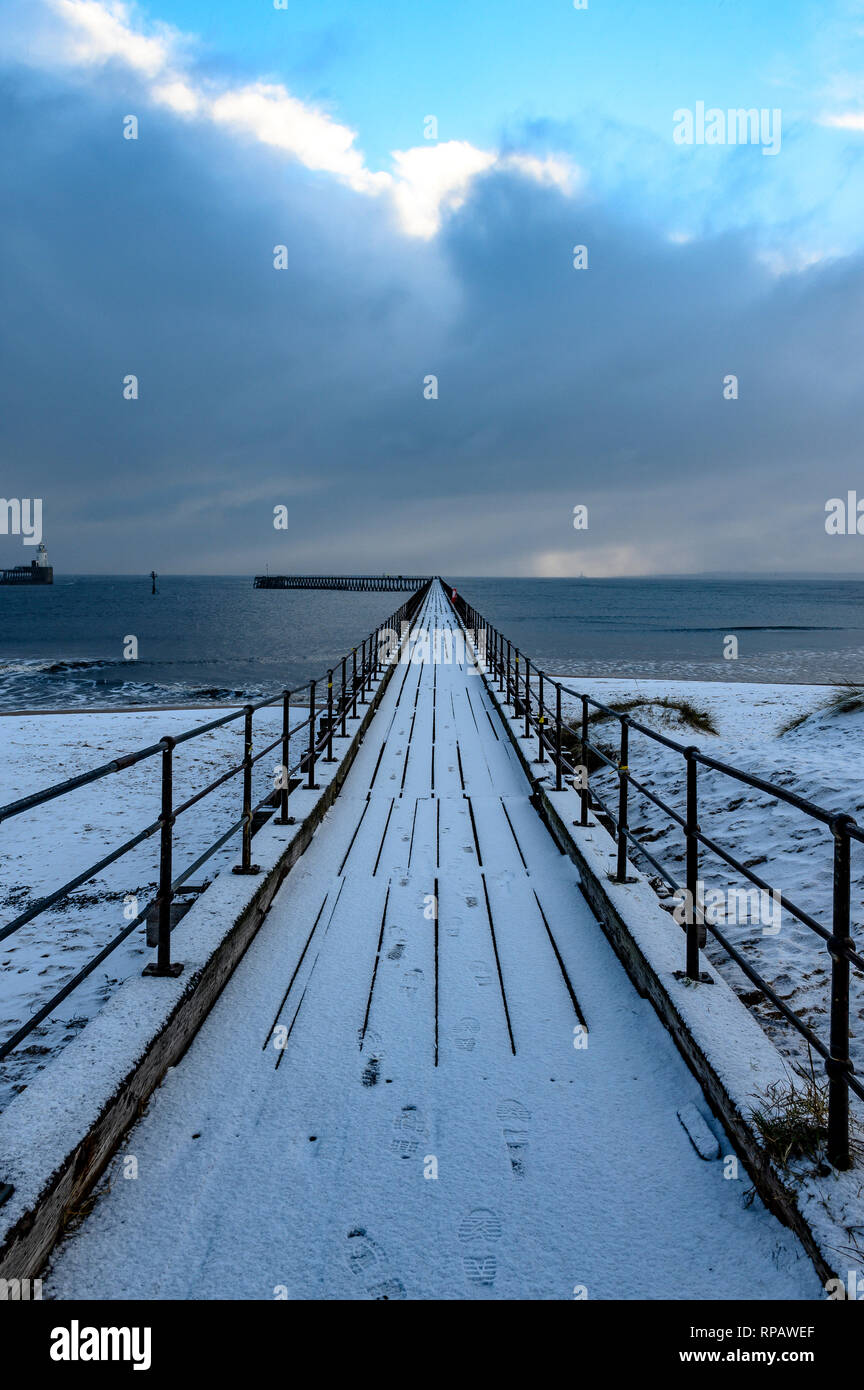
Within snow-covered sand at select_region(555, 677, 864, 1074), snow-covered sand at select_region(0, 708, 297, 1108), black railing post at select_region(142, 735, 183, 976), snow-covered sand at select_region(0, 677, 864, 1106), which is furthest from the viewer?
snow-covered sand at select_region(555, 677, 864, 1074)

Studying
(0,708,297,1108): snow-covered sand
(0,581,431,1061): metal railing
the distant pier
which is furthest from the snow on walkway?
the distant pier

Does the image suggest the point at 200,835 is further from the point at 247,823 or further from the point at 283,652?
the point at 283,652

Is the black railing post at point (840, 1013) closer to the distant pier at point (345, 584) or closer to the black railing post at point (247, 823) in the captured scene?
the black railing post at point (247, 823)

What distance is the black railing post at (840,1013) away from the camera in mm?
2168

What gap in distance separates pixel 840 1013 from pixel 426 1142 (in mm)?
1511

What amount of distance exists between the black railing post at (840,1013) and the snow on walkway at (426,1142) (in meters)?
0.33

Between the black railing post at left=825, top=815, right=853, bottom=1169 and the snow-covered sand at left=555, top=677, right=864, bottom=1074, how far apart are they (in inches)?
78.2

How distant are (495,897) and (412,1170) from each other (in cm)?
258

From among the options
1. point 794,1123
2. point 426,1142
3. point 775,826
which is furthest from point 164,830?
point 775,826

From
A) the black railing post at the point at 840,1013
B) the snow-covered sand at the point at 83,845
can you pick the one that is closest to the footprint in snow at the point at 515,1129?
the black railing post at the point at 840,1013

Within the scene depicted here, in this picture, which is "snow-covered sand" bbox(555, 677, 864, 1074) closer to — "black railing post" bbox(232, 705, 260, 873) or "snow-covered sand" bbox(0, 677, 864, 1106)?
"snow-covered sand" bbox(0, 677, 864, 1106)

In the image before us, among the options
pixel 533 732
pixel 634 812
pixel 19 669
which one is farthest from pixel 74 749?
pixel 19 669

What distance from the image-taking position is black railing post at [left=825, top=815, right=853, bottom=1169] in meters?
2.17

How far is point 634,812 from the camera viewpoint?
9656mm
